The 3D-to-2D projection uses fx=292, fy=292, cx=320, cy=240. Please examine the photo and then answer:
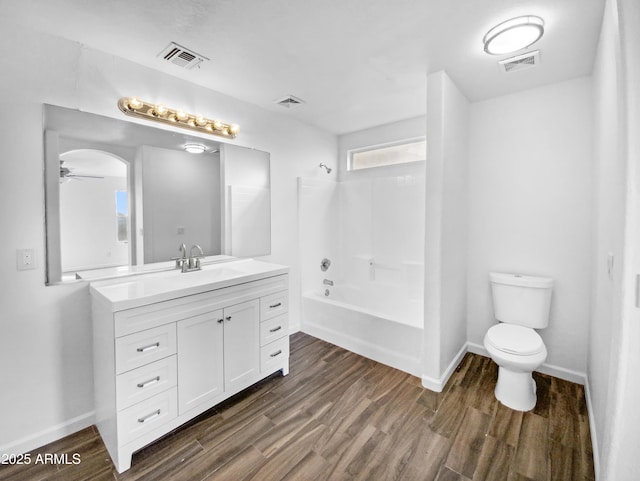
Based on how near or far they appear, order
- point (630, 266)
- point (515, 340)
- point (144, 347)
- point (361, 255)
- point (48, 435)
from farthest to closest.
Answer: point (361, 255), point (515, 340), point (48, 435), point (144, 347), point (630, 266)

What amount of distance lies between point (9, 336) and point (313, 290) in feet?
8.21

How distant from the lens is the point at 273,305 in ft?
7.73

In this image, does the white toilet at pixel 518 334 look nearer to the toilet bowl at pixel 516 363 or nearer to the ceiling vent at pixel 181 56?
the toilet bowl at pixel 516 363

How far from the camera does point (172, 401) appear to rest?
5.76 ft

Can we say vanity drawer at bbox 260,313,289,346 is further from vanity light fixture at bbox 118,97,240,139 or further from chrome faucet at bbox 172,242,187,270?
vanity light fixture at bbox 118,97,240,139

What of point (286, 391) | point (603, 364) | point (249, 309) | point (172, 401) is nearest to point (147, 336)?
point (172, 401)

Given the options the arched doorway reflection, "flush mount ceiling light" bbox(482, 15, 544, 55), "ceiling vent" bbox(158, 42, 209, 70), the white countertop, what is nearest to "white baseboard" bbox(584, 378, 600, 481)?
the white countertop

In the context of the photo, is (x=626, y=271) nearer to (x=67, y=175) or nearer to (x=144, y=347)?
(x=144, y=347)

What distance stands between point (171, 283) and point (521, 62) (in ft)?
9.33

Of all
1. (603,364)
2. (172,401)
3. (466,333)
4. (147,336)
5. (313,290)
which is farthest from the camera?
(313,290)

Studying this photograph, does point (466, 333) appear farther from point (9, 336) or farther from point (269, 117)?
point (9, 336)

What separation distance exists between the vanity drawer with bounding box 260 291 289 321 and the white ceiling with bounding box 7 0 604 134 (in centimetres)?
172

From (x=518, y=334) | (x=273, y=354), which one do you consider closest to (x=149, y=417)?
(x=273, y=354)

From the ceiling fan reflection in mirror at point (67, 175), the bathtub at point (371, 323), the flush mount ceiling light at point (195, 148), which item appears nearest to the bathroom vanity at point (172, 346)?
the ceiling fan reflection in mirror at point (67, 175)
